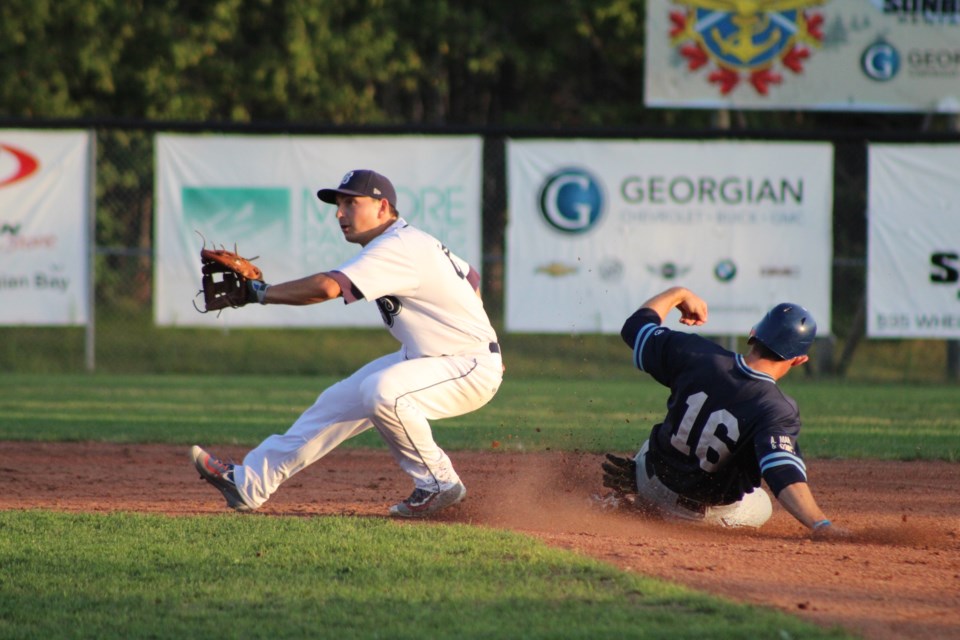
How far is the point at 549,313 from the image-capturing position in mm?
13656

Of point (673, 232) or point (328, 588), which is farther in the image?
point (673, 232)

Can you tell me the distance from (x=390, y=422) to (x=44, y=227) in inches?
373

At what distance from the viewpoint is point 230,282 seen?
17.4 feet

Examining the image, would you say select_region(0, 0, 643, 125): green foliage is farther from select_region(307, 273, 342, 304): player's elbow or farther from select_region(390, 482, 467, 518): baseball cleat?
select_region(307, 273, 342, 304): player's elbow

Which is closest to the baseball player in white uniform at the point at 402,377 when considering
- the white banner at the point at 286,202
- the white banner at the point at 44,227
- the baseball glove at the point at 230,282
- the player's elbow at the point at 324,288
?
the player's elbow at the point at 324,288

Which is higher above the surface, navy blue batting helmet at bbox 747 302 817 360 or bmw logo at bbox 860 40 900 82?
bmw logo at bbox 860 40 900 82

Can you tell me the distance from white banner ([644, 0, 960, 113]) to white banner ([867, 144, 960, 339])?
4.50 ft

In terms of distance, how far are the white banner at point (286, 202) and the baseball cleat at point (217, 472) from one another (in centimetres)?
780

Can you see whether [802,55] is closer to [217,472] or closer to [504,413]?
[504,413]

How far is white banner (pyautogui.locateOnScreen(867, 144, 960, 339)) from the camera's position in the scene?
44.6 feet

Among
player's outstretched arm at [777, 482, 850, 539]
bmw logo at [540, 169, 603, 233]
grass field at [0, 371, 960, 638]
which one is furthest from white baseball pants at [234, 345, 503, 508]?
bmw logo at [540, 169, 603, 233]

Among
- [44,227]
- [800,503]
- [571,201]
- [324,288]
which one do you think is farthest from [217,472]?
[44,227]

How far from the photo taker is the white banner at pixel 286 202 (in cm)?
1359

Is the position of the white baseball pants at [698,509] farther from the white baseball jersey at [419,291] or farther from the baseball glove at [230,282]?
the baseball glove at [230,282]
